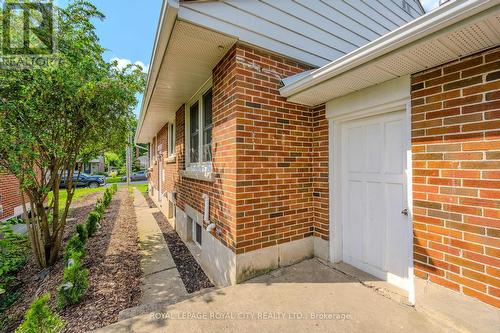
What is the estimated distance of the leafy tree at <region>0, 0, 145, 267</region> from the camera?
3.47 meters

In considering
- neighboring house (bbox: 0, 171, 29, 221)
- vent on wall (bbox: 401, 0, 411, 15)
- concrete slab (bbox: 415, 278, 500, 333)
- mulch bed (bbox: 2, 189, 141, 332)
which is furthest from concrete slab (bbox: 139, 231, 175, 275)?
vent on wall (bbox: 401, 0, 411, 15)

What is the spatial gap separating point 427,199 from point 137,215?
9.22 m

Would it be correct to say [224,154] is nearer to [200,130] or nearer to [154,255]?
[200,130]

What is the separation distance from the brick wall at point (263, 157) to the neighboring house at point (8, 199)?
828cm

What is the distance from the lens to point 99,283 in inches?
139

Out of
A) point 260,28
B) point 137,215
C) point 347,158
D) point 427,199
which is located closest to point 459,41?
point 427,199

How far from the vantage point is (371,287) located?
109 inches

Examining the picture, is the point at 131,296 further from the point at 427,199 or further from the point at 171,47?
the point at 427,199

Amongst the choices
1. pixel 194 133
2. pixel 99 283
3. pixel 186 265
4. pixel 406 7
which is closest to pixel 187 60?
pixel 194 133

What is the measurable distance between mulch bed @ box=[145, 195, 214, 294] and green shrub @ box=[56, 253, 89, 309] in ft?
4.77

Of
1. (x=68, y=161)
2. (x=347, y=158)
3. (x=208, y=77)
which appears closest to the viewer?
(x=347, y=158)

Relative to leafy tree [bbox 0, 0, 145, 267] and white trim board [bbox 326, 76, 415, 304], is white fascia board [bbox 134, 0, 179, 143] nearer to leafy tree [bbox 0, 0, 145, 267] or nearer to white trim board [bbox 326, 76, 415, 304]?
leafy tree [bbox 0, 0, 145, 267]

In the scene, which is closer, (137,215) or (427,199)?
(427,199)

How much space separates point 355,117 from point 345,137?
0.34m
